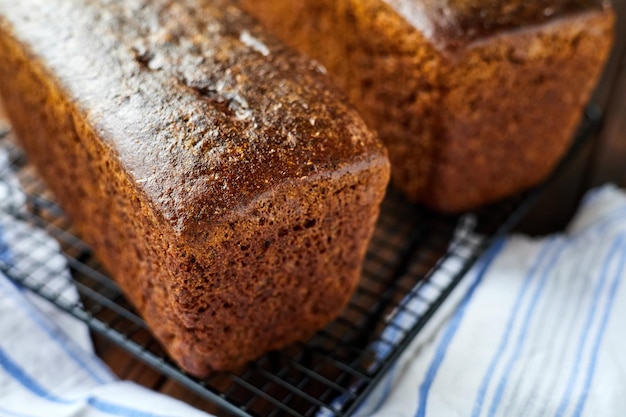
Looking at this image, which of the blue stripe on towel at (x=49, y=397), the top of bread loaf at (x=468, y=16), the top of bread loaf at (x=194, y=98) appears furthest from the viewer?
the top of bread loaf at (x=468, y=16)

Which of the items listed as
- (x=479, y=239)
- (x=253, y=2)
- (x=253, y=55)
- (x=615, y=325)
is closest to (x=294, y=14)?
(x=253, y=2)

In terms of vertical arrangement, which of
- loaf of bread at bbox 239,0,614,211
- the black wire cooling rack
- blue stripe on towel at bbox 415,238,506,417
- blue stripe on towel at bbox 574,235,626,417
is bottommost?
blue stripe on towel at bbox 574,235,626,417

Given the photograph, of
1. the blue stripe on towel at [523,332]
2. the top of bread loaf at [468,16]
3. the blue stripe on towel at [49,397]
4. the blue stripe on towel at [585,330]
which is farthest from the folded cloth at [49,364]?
the top of bread loaf at [468,16]

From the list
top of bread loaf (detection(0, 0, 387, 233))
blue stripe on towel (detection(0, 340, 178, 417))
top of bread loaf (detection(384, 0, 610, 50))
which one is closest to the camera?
top of bread loaf (detection(0, 0, 387, 233))

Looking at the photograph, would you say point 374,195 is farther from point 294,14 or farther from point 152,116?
point 294,14

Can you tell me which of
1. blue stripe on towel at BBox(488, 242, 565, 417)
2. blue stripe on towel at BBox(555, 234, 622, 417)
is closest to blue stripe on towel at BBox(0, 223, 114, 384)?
blue stripe on towel at BBox(488, 242, 565, 417)

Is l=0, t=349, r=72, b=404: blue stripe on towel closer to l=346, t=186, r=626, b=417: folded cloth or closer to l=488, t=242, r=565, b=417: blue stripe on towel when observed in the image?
l=346, t=186, r=626, b=417: folded cloth

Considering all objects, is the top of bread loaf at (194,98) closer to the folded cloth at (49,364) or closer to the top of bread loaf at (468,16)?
the top of bread loaf at (468,16)

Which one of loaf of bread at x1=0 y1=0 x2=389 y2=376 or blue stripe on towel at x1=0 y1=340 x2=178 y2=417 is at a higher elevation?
loaf of bread at x1=0 y1=0 x2=389 y2=376
